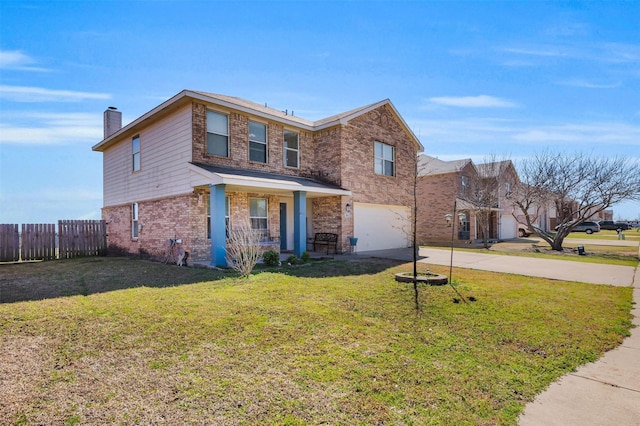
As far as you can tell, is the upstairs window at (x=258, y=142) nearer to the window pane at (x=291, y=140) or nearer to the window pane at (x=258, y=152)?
the window pane at (x=258, y=152)

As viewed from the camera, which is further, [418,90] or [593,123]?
[593,123]

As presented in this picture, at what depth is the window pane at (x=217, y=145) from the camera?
12872mm

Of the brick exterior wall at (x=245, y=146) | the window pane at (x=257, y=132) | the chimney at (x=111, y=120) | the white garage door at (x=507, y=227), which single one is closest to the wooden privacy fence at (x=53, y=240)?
the chimney at (x=111, y=120)

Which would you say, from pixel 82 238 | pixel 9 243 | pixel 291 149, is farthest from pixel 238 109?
pixel 9 243

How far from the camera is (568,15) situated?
9.12 m

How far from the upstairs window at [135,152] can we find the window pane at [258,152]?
19.4 ft

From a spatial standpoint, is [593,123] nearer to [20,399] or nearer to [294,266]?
[294,266]

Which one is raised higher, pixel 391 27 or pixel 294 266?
pixel 391 27

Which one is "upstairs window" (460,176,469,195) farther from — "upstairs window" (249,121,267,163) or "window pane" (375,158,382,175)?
"upstairs window" (249,121,267,163)

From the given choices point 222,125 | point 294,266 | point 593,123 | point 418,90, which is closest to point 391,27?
point 418,90

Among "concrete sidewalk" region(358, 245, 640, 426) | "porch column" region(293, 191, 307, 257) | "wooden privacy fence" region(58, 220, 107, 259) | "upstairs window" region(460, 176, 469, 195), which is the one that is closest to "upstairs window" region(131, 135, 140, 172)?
"wooden privacy fence" region(58, 220, 107, 259)

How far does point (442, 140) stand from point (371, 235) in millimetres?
6689

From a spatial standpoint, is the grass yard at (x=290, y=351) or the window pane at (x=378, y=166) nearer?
the grass yard at (x=290, y=351)

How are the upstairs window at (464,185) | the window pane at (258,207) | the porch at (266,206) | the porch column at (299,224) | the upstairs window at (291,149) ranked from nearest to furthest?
the porch at (266,206), the porch column at (299,224), the window pane at (258,207), the upstairs window at (291,149), the upstairs window at (464,185)
